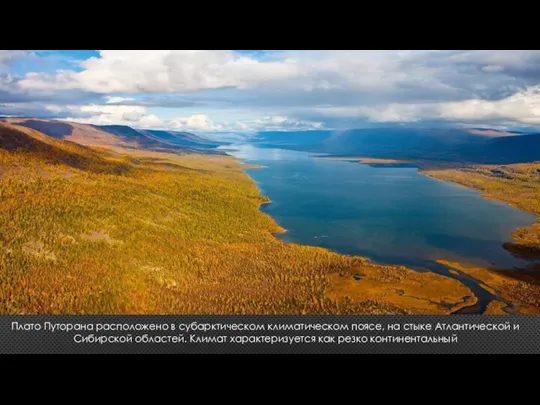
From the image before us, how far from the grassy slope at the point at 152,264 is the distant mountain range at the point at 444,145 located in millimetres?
86671

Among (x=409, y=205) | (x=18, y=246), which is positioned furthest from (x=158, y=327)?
(x=409, y=205)

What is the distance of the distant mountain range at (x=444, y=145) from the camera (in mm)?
108762

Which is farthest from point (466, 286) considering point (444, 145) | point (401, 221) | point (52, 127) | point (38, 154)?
point (444, 145)

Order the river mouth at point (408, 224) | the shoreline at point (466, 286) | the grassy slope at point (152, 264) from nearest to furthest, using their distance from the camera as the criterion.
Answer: the grassy slope at point (152, 264), the shoreline at point (466, 286), the river mouth at point (408, 224)

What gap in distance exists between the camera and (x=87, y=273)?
1545 cm

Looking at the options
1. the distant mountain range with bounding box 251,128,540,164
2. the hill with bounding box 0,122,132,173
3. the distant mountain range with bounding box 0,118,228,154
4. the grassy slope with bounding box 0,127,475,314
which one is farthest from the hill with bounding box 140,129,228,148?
the grassy slope with bounding box 0,127,475,314

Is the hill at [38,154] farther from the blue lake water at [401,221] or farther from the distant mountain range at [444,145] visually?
the distant mountain range at [444,145]

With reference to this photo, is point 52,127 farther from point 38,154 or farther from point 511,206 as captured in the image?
point 511,206

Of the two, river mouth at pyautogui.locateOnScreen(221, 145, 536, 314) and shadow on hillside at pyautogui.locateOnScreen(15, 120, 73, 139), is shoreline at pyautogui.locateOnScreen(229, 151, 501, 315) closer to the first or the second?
river mouth at pyautogui.locateOnScreen(221, 145, 536, 314)

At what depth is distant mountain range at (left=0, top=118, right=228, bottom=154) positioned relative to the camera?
10569 cm

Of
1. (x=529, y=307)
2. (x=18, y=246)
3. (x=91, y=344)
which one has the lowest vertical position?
(x=529, y=307)

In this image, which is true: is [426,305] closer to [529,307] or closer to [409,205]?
[529,307]

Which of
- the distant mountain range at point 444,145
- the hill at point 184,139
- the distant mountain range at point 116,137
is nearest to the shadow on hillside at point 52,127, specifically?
the distant mountain range at point 116,137

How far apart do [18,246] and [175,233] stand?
7.92 meters
